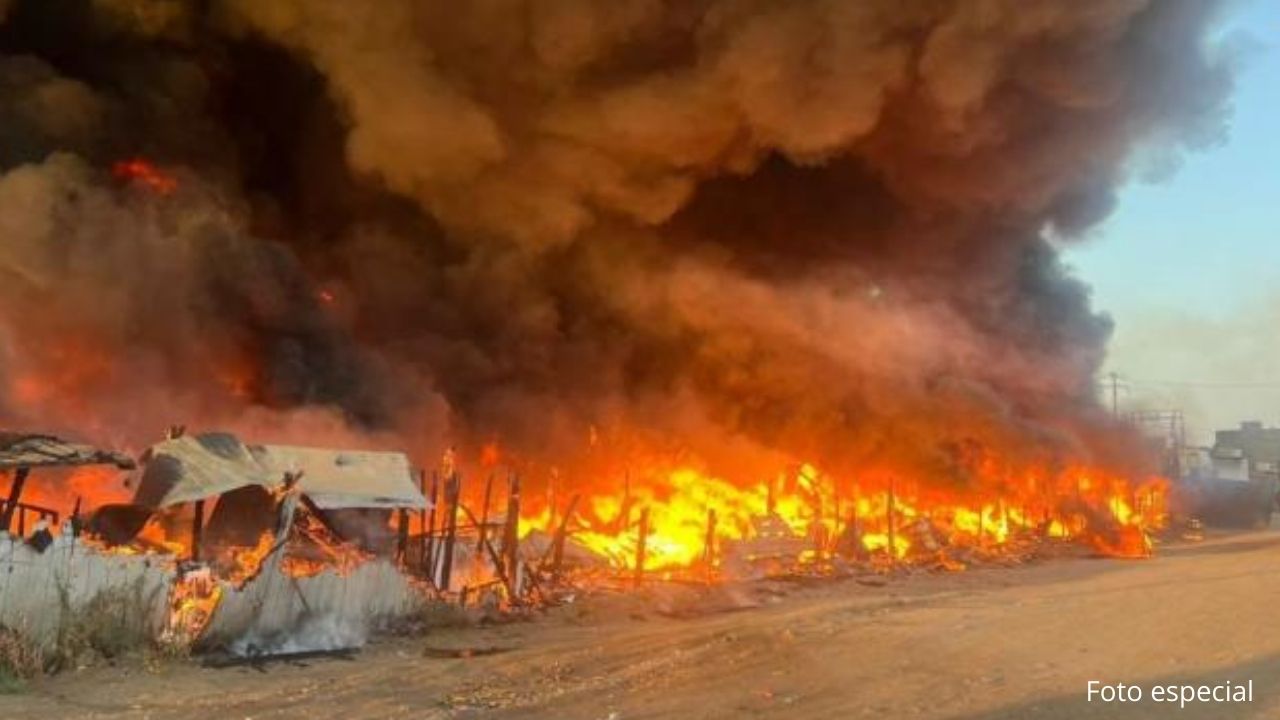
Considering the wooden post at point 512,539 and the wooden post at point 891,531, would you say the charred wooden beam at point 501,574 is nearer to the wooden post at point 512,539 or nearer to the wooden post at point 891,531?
the wooden post at point 512,539

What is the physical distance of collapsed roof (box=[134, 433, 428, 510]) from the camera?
13984 millimetres

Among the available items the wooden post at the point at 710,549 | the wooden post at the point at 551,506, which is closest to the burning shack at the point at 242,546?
the wooden post at the point at 551,506

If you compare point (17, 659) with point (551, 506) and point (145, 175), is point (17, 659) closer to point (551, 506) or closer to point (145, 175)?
point (551, 506)

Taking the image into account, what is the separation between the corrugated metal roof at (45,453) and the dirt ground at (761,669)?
2.89 meters

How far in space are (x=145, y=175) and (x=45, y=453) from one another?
45.4 feet

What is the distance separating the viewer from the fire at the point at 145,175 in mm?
24391

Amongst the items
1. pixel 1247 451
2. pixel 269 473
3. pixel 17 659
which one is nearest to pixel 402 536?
pixel 269 473

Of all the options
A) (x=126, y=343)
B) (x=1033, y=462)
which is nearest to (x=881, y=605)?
(x=126, y=343)

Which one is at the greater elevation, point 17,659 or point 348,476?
point 348,476

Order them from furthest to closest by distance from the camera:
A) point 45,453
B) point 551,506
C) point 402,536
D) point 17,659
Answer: point 551,506, point 402,536, point 45,453, point 17,659

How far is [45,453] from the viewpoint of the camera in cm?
1267

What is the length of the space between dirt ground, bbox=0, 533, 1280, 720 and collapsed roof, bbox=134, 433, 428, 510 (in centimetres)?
240

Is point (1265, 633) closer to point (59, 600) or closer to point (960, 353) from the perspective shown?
point (59, 600)

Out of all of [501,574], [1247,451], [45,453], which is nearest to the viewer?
[45,453]
